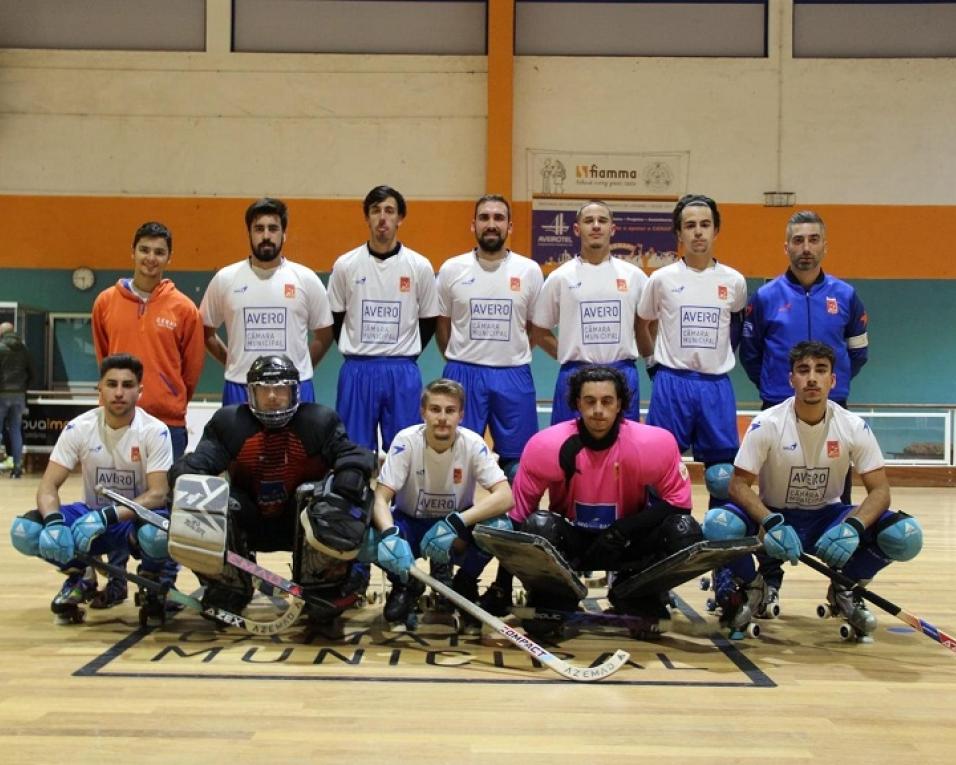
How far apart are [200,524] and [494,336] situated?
6.83 ft

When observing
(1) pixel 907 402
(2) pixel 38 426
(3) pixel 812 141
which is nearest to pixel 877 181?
(3) pixel 812 141

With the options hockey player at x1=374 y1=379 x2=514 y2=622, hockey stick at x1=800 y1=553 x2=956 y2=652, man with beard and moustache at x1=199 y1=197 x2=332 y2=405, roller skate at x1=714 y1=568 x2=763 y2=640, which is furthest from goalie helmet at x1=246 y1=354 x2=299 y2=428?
hockey stick at x1=800 y1=553 x2=956 y2=652

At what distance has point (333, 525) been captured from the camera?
11.9 ft

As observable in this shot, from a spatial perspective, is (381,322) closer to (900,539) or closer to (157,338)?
(157,338)

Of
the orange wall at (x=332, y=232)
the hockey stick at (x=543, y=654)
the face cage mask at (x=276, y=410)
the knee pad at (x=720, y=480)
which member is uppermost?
the orange wall at (x=332, y=232)

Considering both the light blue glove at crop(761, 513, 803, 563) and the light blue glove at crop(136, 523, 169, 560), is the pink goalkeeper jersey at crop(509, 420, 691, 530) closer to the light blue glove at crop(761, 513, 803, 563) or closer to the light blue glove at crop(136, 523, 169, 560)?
the light blue glove at crop(761, 513, 803, 563)

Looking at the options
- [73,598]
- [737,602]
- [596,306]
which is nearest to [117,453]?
[73,598]

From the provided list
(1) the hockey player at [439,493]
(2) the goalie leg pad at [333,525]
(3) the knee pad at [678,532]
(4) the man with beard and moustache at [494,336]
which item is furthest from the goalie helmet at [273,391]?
(3) the knee pad at [678,532]

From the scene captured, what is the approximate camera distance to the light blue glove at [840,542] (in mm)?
3828

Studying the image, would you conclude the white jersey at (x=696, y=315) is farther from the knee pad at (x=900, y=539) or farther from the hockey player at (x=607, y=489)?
the knee pad at (x=900, y=539)

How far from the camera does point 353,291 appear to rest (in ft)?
17.0

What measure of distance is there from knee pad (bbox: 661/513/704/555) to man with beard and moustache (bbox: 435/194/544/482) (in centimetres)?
129

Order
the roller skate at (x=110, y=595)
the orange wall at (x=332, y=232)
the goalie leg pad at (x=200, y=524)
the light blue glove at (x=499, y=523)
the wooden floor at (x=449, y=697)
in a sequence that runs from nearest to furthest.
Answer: the wooden floor at (x=449, y=697) → the goalie leg pad at (x=200, y=524) → the light blue glove at (x=499, y=523) → the roller skate at (x=110, y=595) → the orange wall at (x=332, y=232)

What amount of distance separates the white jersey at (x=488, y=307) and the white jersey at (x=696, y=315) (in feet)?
2.28
